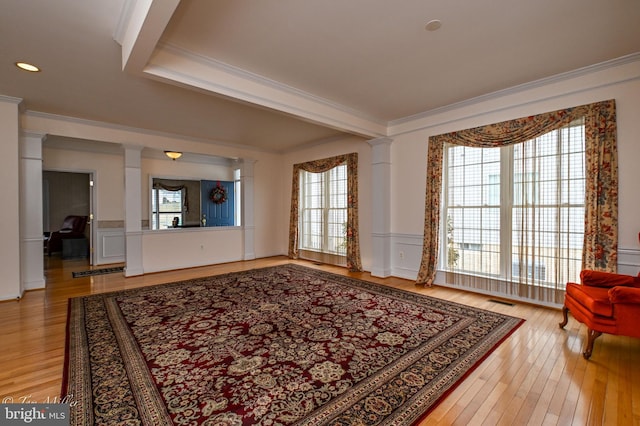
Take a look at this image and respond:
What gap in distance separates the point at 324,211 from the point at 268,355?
4.41m

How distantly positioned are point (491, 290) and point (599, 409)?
240 cm

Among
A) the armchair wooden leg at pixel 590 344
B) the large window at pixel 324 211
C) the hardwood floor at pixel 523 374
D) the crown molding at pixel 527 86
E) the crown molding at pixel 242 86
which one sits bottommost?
the hardwood floor at pixel 523 374

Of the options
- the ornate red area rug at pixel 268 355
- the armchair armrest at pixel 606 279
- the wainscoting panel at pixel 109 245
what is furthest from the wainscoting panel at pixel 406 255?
the wainscoting panel at pixel 109 245

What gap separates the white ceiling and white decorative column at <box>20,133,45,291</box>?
0.60 m

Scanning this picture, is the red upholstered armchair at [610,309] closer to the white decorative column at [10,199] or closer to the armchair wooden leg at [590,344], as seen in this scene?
the armchair wooden leg at [590,344]

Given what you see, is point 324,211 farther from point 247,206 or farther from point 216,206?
point 216,206

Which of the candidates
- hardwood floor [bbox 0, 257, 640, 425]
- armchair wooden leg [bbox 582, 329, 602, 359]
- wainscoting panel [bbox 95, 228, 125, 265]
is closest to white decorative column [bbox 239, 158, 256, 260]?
wainscoting panel [bbox 95, 228, 125, 265]

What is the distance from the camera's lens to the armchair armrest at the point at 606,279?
2.72 meters

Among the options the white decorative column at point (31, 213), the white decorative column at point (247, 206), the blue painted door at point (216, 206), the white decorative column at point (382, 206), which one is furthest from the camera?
the blue painted door at point (216, 206)

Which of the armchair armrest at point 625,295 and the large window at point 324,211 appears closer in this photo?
the armchair armrest at point 625,295

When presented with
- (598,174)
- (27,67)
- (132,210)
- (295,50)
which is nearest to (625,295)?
(598,174)

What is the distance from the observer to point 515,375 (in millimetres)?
2180

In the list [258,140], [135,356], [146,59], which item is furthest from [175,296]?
[258,140]

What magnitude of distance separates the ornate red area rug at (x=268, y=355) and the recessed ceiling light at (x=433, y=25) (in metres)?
2.79
